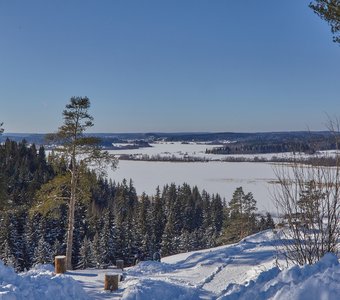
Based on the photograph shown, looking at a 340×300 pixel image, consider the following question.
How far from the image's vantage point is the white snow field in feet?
16.7

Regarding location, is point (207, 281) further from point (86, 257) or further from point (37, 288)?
point (86, 257)

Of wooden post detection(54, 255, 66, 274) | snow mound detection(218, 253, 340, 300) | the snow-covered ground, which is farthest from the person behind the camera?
the snow-covered ground

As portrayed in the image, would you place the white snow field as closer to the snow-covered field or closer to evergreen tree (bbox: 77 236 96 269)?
evergreen tree (bbox: 77 236 96 269)

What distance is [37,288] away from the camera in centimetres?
725

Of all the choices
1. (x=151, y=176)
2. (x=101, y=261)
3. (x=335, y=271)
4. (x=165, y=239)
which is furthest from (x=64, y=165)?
(x=151, y=176)

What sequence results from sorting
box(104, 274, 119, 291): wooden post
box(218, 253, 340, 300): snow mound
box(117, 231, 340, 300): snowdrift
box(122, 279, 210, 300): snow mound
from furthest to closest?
box(104, 274, 119, 291): wooden post < box(122, 279, 210, 300): snow mound < box(117, 231, 340, 300): snowdrift < box(218, 253, 340, 300): snow mound

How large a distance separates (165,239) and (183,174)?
80.8m

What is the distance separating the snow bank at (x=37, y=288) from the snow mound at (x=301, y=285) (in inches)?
133

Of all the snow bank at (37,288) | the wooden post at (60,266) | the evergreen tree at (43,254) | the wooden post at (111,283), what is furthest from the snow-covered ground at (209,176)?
the snow bank at (37,288)

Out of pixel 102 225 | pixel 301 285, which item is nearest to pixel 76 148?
pixel 301 285

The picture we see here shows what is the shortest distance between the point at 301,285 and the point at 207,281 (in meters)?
5.74

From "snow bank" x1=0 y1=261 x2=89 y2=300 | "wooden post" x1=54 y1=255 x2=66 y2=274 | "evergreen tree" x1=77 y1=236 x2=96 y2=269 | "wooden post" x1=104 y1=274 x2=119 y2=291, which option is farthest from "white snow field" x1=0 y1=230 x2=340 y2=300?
"evergreen tree" x1=77 y1=236 x2=96 y2=269

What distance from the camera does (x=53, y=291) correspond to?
726 cm

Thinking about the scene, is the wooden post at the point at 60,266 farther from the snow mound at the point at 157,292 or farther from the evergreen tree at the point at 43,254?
the evergreen tree at the point at 43,254
